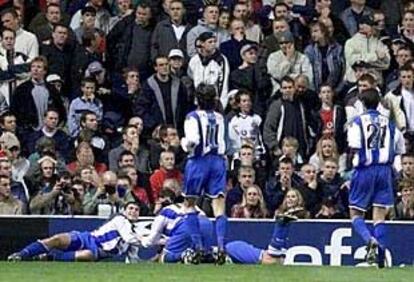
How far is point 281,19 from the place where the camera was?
21078 millimetres

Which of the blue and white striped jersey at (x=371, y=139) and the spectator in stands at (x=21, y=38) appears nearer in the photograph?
the blue and white striped jersey at (x=371, y=139)

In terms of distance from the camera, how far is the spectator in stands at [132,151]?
19766 mm

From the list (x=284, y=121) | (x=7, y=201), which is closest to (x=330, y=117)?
(x=284, y=121)

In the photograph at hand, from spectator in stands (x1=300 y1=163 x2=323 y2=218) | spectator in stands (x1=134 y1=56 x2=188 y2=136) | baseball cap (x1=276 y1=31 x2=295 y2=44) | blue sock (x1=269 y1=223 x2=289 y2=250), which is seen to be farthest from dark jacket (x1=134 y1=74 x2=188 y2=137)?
blue sock (x1=269 y1=223 x2=289 y2=250)

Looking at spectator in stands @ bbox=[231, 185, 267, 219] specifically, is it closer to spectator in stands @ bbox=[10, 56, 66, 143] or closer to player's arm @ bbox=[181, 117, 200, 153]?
player's arm @ bbox=[181, 117, 200, 153]

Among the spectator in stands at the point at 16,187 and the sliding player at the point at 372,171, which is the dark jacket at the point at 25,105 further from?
the sliding player at the point at 372,171

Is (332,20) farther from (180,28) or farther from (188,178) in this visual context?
(188,178)

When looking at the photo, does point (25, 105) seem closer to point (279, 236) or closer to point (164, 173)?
point (164, 173)

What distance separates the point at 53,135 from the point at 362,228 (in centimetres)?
452

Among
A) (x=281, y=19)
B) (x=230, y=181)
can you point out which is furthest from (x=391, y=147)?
(x=281, y=19)

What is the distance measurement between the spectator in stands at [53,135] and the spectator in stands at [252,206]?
2.35m

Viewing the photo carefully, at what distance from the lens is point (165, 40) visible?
69.1 ft

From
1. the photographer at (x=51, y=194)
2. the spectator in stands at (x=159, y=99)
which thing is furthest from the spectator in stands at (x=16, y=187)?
the spectator in stands at (x=159, y=99)

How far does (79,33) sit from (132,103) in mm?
1342
